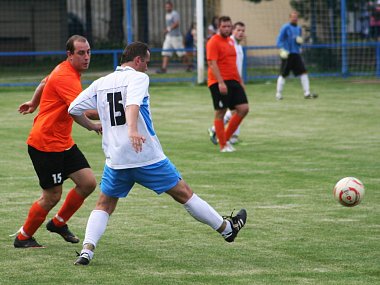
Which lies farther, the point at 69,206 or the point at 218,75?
the point at 218,75

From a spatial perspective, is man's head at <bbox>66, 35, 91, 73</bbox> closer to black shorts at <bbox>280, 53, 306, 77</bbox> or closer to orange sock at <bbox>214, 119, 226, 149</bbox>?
orange sock at <bbox>214, 119, 226, 149</bbox>

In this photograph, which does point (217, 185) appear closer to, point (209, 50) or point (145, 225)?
point (145, 225)

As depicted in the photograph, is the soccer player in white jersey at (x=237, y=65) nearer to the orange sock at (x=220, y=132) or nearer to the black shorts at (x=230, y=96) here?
the black shorts at (x=230, y=96)

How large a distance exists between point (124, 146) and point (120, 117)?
0.22 metres

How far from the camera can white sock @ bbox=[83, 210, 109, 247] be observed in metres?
7.88

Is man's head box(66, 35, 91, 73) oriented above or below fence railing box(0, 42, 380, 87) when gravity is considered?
above

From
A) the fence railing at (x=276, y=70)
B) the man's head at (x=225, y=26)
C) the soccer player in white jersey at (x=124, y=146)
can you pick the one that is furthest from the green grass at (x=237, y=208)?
the fence railing at (x=276, y=70)

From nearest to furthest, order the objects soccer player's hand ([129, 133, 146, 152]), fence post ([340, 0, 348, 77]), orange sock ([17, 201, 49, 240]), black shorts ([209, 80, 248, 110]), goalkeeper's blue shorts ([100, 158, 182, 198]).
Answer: soccer player's hand ([129, 133, 146, 152])
goalkeeper's blue shorts ([100, 158, 182, 198])
orange sock ([17, 201, 49, 240])
black shorts ([209, 80, 248, 110])
fence post ([340, 0, 348, 77])

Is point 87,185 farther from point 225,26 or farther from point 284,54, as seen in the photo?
point 284,54

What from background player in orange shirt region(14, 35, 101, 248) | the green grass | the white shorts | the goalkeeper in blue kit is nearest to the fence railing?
the white shorts

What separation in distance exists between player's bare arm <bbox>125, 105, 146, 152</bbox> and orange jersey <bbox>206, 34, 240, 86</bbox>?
8.24 meters

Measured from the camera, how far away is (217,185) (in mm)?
12219

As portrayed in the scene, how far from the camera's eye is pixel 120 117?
7.74 meters

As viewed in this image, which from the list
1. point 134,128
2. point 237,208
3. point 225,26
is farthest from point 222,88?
point 134,128
